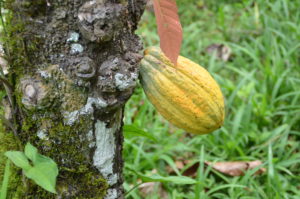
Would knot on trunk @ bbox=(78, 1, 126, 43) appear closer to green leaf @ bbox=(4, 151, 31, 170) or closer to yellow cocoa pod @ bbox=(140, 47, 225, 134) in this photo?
yellow cocoa pod @ bbox=(140, 47, 225, 134)

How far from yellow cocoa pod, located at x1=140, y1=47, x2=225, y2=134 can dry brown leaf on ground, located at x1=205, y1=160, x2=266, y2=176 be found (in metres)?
0.91

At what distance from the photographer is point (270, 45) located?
321cm

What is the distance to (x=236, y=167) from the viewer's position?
2.14 metres

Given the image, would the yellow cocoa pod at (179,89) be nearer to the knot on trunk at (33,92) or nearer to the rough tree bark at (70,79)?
the rough tree bark at (70,79)

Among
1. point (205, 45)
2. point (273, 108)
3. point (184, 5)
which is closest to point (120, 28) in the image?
point (273, 108)

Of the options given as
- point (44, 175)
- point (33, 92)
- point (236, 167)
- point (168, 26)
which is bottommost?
point (236, 167)

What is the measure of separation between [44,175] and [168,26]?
438 mm

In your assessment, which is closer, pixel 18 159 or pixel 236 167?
pixel 18 159

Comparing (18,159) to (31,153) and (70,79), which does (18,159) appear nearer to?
(31,153)

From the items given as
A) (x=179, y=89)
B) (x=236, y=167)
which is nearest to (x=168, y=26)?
(x=179, y=89)

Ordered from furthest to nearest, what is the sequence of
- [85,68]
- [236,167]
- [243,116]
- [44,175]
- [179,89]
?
1. [243,116]
2. [236,167]
3. [179,89]
4. [85,68]
5. [44,175]

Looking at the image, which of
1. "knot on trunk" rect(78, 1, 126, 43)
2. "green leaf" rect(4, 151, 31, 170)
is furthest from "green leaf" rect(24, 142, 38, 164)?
"knot on trunk" rect(78, 1, 126, 43)

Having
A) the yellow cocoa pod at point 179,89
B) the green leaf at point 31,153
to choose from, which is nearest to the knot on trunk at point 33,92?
the green leaf at point 31,153

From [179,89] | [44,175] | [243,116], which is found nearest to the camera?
[44,175]
